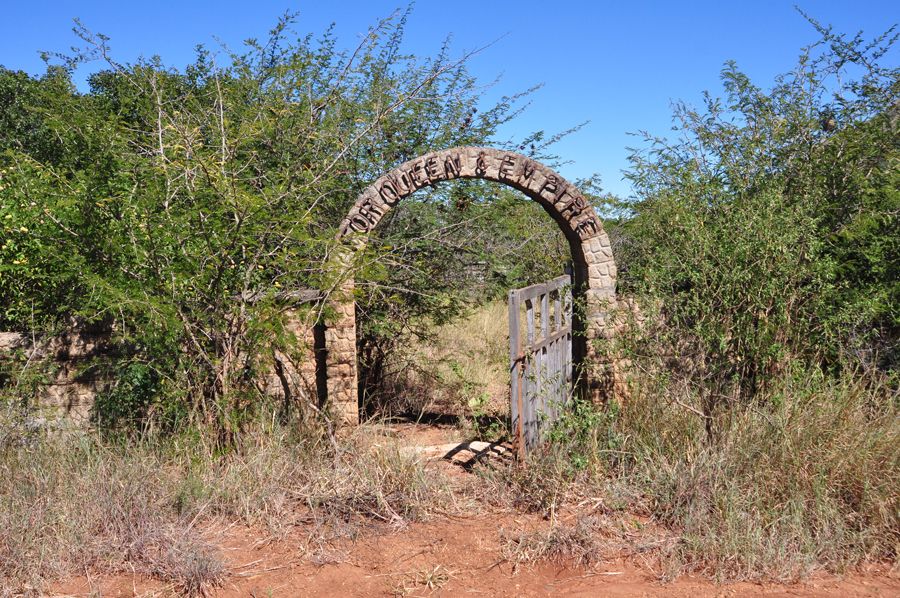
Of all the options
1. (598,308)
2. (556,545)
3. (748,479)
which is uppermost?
(598,308)

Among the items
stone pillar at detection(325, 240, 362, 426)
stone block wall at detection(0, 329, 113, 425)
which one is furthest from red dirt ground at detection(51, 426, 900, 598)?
stone block wall at detection(0, 329, 113, 425)

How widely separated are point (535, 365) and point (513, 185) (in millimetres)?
1895

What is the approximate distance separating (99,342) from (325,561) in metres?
3.31

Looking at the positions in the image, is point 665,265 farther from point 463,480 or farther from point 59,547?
point 59,547

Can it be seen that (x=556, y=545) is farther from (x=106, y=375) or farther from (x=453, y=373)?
(x=453, y=373)

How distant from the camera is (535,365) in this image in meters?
6.24

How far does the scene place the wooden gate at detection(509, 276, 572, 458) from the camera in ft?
19.6

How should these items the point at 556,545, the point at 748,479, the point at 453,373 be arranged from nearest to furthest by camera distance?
the point at 556,545, the point at 748,479, the point at 453,373

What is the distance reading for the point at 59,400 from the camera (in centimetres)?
678

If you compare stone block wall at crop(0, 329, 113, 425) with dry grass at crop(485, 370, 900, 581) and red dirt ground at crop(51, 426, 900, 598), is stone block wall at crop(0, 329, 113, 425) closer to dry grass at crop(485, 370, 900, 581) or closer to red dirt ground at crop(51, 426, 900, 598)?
red dirt ground at crop(51, 426, 900, 598)

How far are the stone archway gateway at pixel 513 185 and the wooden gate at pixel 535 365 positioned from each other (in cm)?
34

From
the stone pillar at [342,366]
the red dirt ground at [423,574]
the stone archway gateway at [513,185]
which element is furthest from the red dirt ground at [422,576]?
the stone archway gateway at [513,185]

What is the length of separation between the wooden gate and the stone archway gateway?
13.4 inches

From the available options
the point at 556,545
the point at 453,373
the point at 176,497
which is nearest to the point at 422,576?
the point at 556,545
